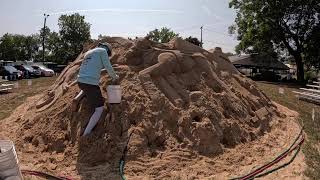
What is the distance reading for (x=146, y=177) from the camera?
5898mm

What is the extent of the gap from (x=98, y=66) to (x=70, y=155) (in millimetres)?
1464

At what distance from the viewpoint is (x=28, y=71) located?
28.3 m

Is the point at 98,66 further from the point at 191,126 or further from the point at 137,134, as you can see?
the point at 191,126

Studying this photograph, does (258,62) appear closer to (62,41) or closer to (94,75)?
(62,41)

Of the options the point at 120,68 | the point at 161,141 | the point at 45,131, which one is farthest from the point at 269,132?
the point at 45,131

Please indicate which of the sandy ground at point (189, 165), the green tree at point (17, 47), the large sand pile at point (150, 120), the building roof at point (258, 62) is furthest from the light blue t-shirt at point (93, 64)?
the green tree at point (17, 47)

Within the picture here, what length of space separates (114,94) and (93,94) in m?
0.48

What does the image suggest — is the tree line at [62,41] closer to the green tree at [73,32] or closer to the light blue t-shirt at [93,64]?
the green tree at [73,32]

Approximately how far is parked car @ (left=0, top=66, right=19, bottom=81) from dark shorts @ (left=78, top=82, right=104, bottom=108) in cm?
1980

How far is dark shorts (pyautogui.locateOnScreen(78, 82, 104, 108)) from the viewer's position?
6.60 metres

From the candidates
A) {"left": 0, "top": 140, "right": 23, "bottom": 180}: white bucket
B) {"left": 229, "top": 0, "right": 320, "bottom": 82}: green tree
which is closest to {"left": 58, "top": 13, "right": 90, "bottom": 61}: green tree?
{"left": 229, "top": 0, "right": 320, "bottom": 82}: green tree

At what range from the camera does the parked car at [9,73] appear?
2523 centimetres

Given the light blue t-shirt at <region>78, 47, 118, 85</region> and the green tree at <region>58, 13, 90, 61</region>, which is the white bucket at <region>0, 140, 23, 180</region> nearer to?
the light blue t-shirt at <region>78, 47, 118, 85</region>

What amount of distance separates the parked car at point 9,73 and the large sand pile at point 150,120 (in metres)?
17.3
